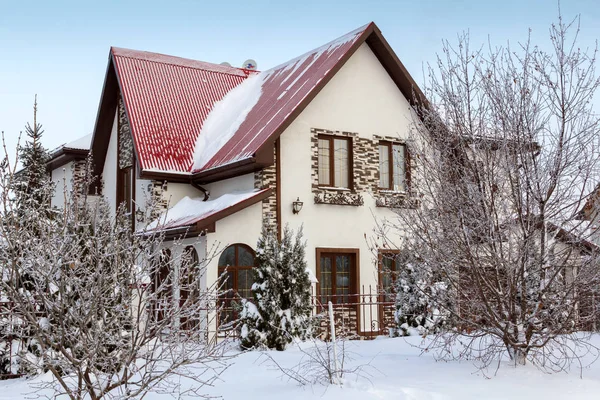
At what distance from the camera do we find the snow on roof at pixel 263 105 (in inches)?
653

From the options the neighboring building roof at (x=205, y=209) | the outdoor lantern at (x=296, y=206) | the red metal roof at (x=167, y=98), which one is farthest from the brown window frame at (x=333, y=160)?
the red metal roof at (x=167, y=98)

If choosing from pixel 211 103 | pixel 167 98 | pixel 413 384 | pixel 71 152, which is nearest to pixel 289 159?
pixel 211 103

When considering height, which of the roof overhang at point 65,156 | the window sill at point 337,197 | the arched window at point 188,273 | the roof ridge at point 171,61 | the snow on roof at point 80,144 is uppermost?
the roof ridge at point 171,61

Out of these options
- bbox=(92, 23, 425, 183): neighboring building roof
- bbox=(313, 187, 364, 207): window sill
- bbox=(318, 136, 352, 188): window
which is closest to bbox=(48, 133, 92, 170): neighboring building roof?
bbox=(92, 23, 425, 183): neighboring building roof

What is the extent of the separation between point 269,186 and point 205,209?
1.56 metres

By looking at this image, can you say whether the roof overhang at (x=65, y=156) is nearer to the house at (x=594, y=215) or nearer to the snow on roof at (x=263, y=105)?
the snow on roof at (x=263, y=105)

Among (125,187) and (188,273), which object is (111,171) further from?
(188,273)

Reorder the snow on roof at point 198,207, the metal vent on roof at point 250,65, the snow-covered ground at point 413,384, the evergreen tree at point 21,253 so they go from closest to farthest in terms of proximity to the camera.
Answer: the evergreen tree at point 21,253 < the snow-covered ground at point 413,384 < the snow on roof at point 198,207 < the metal vent on roof at point 250,65

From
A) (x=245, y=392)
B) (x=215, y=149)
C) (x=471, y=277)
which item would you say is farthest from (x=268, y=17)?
(x=245, y=392)

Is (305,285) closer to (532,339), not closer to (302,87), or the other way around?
(532,339)

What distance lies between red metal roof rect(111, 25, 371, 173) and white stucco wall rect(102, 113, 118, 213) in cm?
174

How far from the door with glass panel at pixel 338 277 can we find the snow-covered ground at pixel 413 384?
20.0ft

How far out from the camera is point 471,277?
957cm

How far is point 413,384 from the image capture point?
859 centimetres
